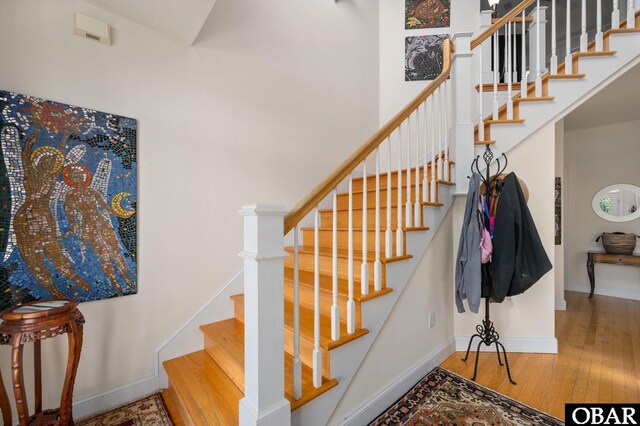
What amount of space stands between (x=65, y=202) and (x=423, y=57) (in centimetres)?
397

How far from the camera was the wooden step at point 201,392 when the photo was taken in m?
1.39

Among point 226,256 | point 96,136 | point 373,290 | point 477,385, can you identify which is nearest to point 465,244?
point 373,290

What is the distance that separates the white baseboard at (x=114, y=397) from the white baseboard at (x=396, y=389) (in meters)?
1.29

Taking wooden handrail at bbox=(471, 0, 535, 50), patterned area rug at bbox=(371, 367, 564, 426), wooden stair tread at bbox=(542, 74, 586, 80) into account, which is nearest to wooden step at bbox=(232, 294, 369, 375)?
patterned area rug at bbox=(371, 367, 564, 426)

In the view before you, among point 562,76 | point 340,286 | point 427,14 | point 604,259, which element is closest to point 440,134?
point 562,76

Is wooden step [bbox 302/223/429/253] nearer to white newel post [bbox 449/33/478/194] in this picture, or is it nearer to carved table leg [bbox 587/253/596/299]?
white newel post [bbox 449/33/478/194]

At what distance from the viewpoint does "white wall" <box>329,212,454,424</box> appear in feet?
5.32

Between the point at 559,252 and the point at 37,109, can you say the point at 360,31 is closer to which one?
the point at 37,109

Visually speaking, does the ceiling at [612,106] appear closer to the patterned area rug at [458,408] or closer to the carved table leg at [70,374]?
the patterned area rug at [458,408]

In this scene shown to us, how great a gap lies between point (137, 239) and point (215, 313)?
0.78 metres

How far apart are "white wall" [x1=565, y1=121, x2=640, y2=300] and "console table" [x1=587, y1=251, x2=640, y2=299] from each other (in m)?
0.27

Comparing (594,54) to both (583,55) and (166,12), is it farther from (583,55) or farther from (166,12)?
(166,12)

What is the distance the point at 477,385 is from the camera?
192 cm

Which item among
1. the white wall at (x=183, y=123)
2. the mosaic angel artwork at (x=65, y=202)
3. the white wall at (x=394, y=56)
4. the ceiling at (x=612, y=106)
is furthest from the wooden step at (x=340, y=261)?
the ceiling at (x=612, y=106)
